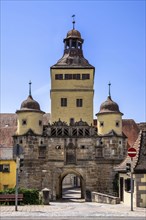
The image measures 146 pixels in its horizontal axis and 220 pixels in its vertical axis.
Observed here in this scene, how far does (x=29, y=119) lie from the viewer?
46.9m

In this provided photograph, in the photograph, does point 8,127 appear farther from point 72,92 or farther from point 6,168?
point 72,92

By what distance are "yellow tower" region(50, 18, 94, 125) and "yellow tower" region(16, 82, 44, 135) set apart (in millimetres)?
4197

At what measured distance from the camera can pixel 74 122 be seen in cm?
5016

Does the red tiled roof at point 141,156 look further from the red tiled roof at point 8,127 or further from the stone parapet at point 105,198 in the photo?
the red tiled roof at point 8,127

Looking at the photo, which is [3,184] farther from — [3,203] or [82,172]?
[3,203]

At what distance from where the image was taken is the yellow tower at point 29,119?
4684 cm

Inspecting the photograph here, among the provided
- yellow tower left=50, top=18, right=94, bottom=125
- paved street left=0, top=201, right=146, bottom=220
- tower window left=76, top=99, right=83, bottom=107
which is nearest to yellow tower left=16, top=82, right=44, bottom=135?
yellow tower left=50, top=18, right=94, bottom=125

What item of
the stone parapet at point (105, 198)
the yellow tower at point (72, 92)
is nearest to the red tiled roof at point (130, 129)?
the yellow tower at point (72, 92)

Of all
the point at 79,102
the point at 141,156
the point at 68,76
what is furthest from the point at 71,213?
the point at 68,76

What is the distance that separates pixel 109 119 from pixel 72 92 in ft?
22.3

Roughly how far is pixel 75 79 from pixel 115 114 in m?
7.61

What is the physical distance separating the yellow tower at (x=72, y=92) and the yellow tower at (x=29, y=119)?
4197 millimetres

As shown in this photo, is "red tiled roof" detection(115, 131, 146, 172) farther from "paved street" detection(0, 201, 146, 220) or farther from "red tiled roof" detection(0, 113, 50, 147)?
"red tiled roof" detection(0, 113, 50, 147)

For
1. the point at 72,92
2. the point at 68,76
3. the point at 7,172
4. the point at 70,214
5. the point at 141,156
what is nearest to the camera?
the point at 70,214
